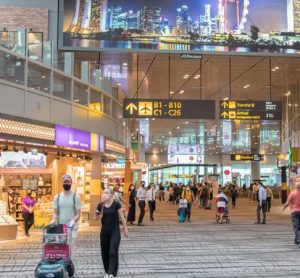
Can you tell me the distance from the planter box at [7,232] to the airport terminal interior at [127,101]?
0.04 m

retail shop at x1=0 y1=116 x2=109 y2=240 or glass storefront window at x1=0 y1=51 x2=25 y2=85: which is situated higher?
glass storefront window at x1=0 y1=51 x2=25 y2=85

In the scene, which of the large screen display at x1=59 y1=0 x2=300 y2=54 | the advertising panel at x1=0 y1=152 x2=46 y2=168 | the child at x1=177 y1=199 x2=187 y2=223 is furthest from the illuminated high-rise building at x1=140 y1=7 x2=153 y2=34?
the child at x1=177 y1=199 x2=187 y2=223

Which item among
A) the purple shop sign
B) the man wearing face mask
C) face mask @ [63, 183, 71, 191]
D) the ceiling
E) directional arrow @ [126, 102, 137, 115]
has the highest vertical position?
the ceiling

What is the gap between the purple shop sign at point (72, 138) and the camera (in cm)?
1503

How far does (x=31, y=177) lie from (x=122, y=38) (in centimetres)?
618

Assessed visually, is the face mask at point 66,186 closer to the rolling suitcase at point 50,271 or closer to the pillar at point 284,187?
the rolling suitcase at point 50,271

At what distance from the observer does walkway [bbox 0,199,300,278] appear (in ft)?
29.8

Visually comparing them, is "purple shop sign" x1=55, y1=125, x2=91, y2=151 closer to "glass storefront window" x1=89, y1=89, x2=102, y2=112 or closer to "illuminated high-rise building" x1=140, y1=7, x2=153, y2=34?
"glass storefront window" x1=89, y1=89, x2=102, y2=112

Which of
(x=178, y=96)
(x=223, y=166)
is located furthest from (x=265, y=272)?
(x=223, y=166)

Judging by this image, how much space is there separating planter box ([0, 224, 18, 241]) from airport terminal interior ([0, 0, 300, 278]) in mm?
37

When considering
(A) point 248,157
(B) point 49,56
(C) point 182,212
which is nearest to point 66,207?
(B) point 49,56

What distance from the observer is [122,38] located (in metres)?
18.2

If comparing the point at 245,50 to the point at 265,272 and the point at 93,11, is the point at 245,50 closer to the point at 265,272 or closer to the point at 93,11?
the point at 93,11

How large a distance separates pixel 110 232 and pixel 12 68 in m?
6.68
